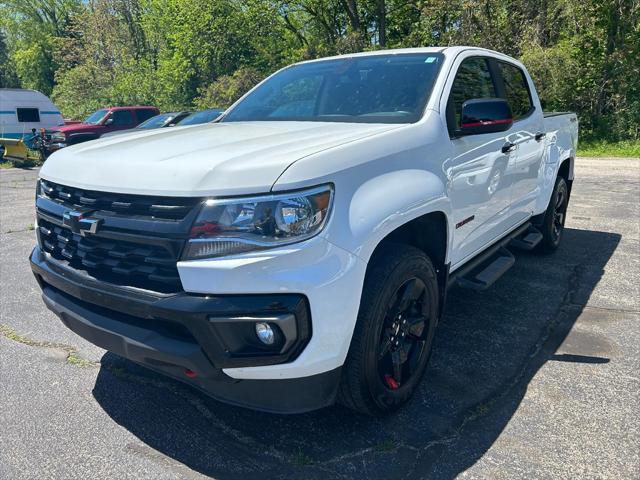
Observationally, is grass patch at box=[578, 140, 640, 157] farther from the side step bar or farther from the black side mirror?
the black side mirror

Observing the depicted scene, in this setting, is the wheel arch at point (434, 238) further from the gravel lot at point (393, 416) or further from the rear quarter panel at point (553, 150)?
the rear quarter panel at point (553, 150)

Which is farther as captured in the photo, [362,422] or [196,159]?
[362,422]

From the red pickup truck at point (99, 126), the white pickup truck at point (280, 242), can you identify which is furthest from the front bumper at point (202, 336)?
the red pickup truck at point (99, 126)

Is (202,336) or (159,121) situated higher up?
(202,336)

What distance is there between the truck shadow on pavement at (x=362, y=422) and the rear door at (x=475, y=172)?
0.64m

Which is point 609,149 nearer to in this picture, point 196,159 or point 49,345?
point 49,345

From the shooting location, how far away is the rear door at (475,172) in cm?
301

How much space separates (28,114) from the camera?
63.9ft

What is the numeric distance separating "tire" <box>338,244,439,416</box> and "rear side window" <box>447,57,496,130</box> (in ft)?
3.15

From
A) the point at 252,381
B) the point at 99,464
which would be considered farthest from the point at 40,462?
→ the point at 252,381

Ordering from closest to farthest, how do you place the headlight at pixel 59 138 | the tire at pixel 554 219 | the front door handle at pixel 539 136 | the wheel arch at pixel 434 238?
the wheel arch at pixel 434 238, the front door handle at pixel 539 136, the tire at pixel 554 219, the headlight at pixel 59 138

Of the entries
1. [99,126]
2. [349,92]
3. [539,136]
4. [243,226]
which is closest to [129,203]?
[243,226]

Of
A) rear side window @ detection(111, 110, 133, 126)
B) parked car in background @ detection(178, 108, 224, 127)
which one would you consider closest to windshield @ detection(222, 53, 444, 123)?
parked car in background @ detection(178, 108, 224, 127)

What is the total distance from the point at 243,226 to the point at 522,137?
285cm
